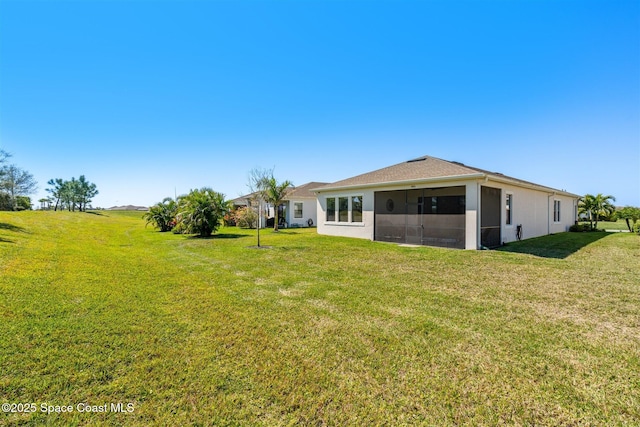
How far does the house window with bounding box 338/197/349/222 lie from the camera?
1550 cm

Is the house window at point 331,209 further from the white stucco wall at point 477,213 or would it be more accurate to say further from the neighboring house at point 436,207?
the white stucco wall at point 477,213

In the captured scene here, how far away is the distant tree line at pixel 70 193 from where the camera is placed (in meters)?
59.5

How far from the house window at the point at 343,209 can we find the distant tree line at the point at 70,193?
230 feet

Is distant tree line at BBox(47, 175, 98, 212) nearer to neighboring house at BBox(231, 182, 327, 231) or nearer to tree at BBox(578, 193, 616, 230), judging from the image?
neighboring house at BBox(231, 182, 327, 231)

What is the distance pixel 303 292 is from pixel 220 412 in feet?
10.7

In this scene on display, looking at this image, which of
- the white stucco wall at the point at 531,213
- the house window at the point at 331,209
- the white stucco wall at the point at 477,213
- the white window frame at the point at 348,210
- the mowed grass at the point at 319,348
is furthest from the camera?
the house window at the point at 331,209

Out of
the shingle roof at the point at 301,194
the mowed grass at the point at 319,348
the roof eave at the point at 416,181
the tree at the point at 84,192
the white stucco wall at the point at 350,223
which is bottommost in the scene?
the mowed grass at the point at 319,348

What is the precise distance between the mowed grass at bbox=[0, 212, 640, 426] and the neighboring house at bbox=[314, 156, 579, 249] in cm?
464

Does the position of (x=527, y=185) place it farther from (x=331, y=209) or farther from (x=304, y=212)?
(x=304, y=212)

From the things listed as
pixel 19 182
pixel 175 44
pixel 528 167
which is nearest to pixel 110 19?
pixel 175 44

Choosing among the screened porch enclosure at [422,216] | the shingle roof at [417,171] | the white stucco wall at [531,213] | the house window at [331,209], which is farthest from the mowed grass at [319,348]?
the house window at [331,209]

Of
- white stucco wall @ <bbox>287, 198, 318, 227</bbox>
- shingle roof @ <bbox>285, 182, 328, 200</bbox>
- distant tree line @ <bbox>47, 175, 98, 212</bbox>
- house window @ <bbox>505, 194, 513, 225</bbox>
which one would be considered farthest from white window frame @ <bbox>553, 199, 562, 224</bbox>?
distant tree line @ <bbox>47, 175, 98, 212</bbox>

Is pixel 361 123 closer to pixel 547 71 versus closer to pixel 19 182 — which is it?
pixel 547 71

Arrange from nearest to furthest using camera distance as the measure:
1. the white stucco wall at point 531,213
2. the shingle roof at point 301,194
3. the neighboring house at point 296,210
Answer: the white stucco wall at point 531,213
the shingle roof at point 301,194
the neighboring house at point 296,210
